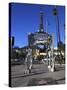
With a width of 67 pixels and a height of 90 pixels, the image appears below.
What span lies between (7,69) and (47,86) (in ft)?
1.49

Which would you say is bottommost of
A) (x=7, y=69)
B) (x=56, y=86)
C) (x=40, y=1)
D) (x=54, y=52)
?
(x=56, y=86)

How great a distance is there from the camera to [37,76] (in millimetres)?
2373

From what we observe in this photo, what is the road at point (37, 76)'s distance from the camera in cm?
232

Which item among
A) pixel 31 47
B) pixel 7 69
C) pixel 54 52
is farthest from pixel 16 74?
pixel 54 52

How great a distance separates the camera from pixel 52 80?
241cm

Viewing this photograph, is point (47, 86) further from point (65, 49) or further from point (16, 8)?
point (16, 8)

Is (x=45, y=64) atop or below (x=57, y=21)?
below

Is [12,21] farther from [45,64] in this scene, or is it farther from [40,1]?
[45,64]

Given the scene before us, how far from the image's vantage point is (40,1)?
2416 mm

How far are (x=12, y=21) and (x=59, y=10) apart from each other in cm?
52

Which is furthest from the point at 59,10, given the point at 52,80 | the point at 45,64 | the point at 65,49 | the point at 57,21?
the point at 52,80

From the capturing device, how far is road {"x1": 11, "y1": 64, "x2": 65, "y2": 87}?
91.5 inches

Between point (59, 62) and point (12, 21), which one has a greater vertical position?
point (12, 21)

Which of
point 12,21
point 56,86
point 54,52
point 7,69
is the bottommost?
point 56,86
